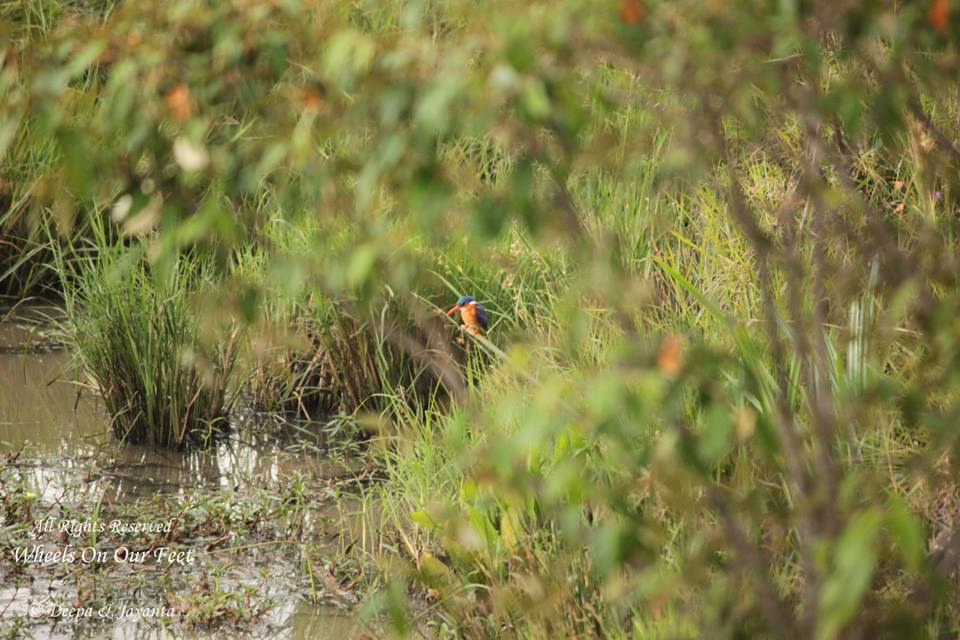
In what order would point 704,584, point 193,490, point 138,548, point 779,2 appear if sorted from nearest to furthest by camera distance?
1. point 779,2
2. point 704,584
3. point 138,548
4. point 193,490

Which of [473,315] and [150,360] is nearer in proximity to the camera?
[150,360]

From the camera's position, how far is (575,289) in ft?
10.8

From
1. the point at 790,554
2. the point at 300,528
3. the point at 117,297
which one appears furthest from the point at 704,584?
the point at 117,297

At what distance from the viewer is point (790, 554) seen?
271 cm

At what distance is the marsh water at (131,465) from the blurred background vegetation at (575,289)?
0.16m

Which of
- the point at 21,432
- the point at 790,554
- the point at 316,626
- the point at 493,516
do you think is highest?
the point at 790,554

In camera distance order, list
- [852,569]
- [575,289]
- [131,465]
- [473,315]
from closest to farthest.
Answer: [852,569] < [575,289] < [131,465] < [473,315]

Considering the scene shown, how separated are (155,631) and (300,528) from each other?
0.70m

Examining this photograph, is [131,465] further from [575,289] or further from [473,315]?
[575,289]

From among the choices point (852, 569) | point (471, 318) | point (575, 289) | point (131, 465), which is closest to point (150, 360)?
point (131, 465)

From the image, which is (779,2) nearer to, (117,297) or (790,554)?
(790,554)

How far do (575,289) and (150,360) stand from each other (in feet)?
6.12

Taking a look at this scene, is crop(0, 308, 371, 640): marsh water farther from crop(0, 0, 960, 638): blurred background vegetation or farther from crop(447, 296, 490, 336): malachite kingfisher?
crop(447, 296, 490, 336): malachite kingfisher

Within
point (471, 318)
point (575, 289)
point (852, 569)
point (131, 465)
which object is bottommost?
point (131, 465)
